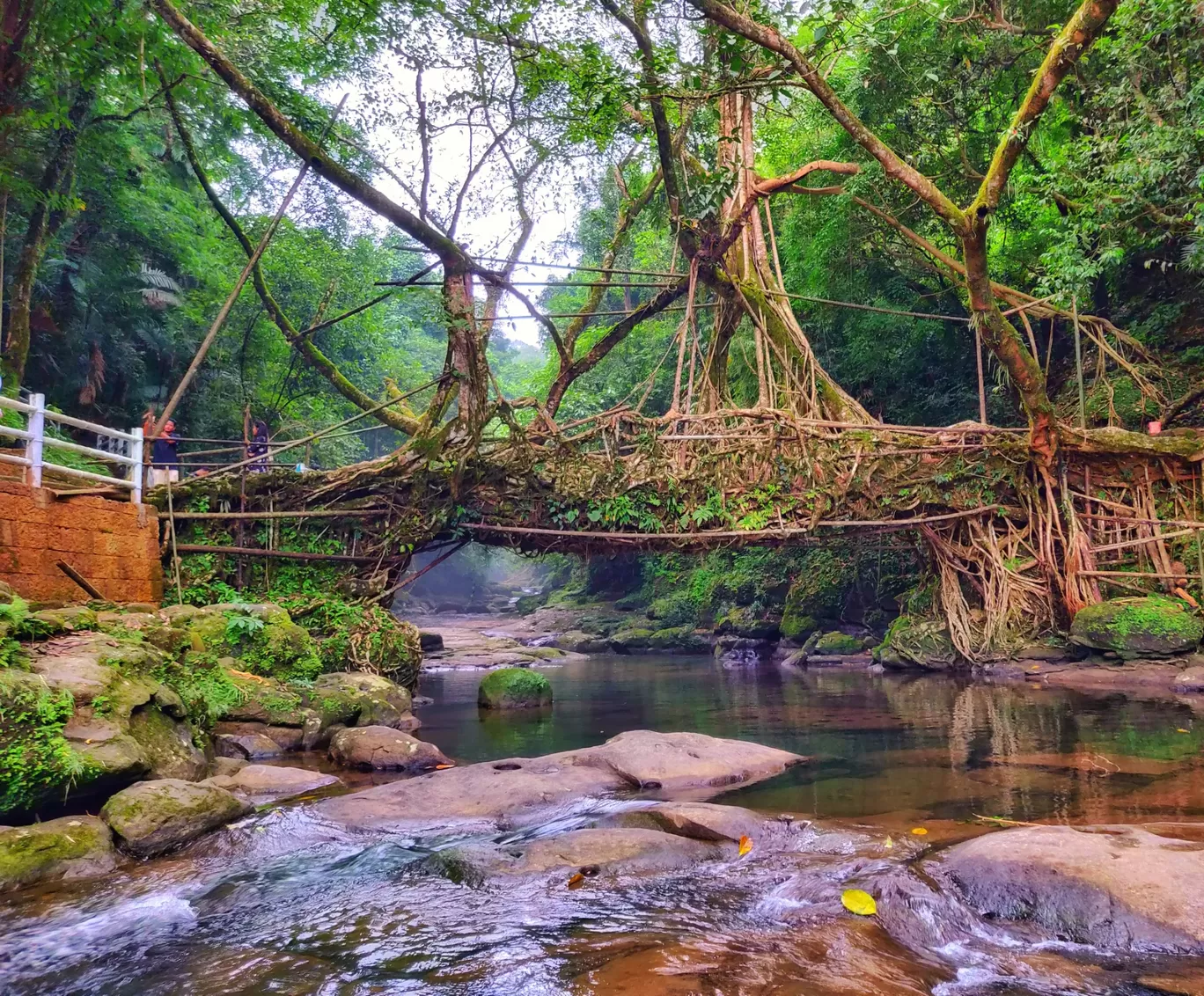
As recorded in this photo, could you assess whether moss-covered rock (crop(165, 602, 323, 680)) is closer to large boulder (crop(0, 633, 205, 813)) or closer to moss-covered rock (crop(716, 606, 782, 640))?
large boulder (crop(0, 633, 205, 813))

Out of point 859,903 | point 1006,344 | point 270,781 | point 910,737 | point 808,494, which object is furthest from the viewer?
point 808,494

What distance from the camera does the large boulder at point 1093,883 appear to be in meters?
3.21

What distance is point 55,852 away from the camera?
4.29 meters

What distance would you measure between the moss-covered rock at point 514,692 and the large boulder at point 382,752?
428 cm

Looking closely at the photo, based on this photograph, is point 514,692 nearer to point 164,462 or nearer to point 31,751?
point 164,462

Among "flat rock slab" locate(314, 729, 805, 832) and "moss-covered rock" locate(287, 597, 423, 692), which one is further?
"moss-covered rock" locate(287, 597, 423, 692)

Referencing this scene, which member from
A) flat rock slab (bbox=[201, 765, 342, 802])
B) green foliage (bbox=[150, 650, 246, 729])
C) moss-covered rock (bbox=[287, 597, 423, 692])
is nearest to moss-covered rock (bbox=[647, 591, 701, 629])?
moss-covered rock (bbox=[287, 597, 423, 692])

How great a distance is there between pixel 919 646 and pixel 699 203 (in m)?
8.70

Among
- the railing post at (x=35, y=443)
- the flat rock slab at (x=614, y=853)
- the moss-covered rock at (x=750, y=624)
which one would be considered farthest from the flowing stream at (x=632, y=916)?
the moss-covered rock at (x=750, y=624)

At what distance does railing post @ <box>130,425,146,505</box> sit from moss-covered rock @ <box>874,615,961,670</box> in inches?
493

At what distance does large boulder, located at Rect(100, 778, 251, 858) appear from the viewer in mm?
4652

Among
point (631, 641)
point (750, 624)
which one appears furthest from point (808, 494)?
point (631, 641)

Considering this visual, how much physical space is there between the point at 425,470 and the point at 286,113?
19.8 ft

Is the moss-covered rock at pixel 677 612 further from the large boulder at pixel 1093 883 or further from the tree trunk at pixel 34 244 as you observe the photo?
the large boulder at pixel 1093 883
